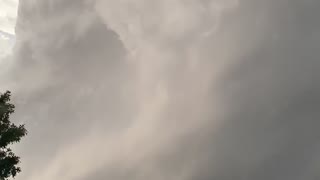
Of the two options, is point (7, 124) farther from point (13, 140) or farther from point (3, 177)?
point (3, 177)

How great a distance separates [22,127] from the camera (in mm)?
47531

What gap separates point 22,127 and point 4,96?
3.05m

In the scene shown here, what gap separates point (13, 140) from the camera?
4697cm

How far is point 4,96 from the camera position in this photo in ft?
155

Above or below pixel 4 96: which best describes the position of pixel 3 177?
below

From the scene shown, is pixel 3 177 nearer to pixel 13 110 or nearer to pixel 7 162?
pixel 7 162

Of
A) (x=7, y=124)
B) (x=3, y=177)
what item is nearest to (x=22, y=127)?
(x=7, y=124)

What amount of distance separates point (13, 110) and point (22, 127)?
5.39 ft

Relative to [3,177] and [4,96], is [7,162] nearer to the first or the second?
[3,177]

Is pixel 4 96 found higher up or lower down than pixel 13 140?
higher up

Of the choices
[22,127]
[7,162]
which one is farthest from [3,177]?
[22,127]

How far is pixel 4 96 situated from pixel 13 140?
3.84 meters

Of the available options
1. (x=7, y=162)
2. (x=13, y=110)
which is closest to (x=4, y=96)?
(x=13, y=110)

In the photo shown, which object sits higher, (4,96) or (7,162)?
(4,96)
